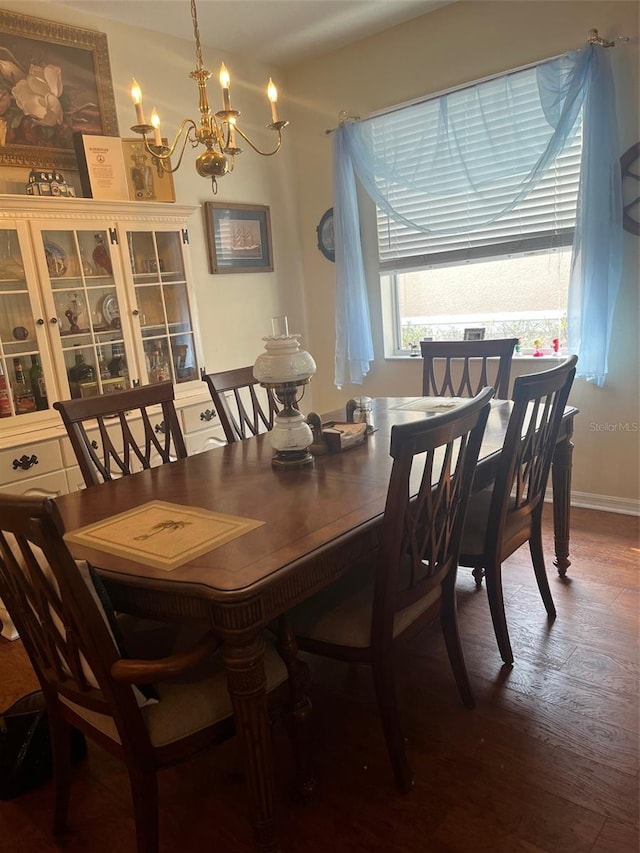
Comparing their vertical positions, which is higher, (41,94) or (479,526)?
(41,94)

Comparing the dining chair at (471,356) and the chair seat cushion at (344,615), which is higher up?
the dining chair at (471,356)

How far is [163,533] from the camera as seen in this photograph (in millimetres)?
1509

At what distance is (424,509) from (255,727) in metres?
0.65

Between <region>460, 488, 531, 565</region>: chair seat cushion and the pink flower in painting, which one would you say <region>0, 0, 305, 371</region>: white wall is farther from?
<region>460, 488, 531, 565</region>: chair seat cushion

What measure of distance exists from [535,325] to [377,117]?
1580 mm

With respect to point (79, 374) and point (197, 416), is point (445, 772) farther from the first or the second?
point (79, 374)

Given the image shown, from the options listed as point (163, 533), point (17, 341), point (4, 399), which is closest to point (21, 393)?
point (4, 399)

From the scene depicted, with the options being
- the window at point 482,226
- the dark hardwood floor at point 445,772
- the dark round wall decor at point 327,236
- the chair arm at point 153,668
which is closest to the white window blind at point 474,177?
the window at point 482,226

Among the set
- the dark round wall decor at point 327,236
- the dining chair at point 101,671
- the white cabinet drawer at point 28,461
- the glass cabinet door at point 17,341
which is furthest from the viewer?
the dark round wall decor at point 327,236

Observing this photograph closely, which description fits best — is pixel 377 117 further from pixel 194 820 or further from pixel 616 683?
pixel 194 820

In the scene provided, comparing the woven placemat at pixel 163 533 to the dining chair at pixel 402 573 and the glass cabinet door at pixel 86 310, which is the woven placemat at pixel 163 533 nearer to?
the dining chair at pixel 402 573

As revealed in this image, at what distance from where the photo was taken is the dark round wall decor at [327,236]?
4113 mm

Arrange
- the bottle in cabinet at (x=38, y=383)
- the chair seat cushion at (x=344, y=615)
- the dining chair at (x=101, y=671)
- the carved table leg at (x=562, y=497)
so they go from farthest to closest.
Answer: the bottle in cabinet at (x=38, y=383), the carved table leg at (x=562, y=497), the chair seat cushion at (x=344, y=615), the dining chair at (x=101, y=671)

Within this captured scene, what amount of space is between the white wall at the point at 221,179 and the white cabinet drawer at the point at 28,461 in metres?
1.27
